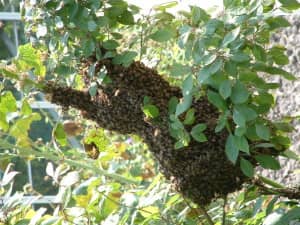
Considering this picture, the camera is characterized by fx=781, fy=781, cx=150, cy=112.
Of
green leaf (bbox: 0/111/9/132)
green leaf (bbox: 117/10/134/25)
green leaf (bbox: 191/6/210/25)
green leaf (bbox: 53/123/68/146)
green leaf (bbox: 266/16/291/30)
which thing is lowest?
green leaf (bbox: 53/123/68/146)

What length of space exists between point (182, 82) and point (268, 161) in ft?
0.78

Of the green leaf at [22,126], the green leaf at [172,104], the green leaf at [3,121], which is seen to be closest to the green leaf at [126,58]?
the green leaf at [172,104]

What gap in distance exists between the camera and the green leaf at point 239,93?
1.31 metres

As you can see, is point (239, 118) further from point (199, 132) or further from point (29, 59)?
point (29, 59)

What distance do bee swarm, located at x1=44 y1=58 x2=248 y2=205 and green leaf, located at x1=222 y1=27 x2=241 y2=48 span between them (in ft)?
0.66

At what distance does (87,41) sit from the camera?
1.49 m

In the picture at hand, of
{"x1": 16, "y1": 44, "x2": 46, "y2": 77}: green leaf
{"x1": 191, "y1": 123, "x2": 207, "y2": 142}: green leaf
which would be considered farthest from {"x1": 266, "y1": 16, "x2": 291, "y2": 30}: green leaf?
{"x1": 16, "y1": 44, "x2": 46, "y2": 77}: green leaf

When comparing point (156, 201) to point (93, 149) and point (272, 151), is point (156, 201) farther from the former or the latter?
point (272, 151)

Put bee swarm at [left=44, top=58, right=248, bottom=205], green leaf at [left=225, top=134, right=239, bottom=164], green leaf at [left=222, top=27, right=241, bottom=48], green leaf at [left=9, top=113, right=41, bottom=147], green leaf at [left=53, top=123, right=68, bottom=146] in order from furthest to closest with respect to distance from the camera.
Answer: green leaf at [left=9, top=113, right=41, bottom=147], green leaf at [left=53, top=123, right=68, bottom=146], bee swarm at [left=44, top=58, right=248, bottom=205], green leaf at [left=225, top=134, right=239, bottom=164], green leaf at [left=222, top=27, right=241, bottom=48]

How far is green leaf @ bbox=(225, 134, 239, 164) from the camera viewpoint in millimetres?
1359

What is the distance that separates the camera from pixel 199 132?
1421mm

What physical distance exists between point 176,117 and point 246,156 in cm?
18

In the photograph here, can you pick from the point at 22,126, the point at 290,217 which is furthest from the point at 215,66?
the point at 22,126

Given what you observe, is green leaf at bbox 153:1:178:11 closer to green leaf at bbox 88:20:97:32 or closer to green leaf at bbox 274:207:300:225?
green leaf at bbox 88:20:97:32
